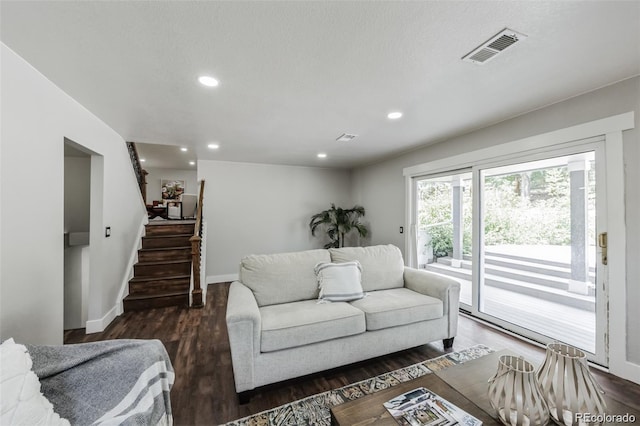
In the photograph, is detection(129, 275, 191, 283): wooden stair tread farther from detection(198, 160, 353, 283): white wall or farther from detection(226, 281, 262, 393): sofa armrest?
detection(226, 281, 262, 393): sofa armrest

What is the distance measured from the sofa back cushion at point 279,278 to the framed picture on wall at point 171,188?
22.5 feet

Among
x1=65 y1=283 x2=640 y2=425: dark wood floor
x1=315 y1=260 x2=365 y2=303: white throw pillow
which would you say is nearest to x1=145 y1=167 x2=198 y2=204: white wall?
x1=65 y1=283 x2=640 y2=425: dark wood floor

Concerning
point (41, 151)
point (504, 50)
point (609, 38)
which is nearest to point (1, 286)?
point (41, 151)

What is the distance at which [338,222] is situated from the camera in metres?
5.48

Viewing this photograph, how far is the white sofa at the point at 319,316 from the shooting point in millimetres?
1797

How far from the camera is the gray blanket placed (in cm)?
106

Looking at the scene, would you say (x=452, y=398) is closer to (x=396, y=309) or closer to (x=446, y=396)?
(x=446, y=396)

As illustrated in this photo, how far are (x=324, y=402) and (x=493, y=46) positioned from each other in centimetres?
253

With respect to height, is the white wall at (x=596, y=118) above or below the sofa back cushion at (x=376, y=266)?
A: above

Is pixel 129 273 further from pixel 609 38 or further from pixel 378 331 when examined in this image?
pixel 609 38

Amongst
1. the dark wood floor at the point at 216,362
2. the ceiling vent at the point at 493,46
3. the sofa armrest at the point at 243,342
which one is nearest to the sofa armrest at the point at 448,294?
the dark wood floor at the point at 216,362

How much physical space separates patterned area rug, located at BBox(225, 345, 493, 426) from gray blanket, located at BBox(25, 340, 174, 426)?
23.1 inches

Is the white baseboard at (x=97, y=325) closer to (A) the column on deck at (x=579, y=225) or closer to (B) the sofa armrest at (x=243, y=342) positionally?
(B) the sofa armrest at (x=243, y=342)

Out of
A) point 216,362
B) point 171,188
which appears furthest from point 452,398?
point 171,188
